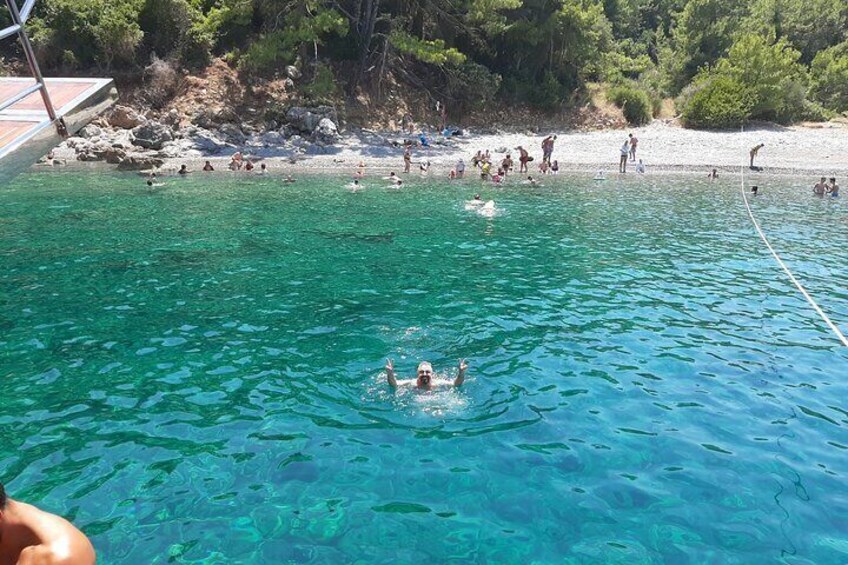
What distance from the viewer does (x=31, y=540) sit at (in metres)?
3.99

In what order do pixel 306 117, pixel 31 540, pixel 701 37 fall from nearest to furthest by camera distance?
pixel 31 540
pixel 306 117
pixel 701 37

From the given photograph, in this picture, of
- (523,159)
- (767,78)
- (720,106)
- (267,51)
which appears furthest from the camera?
(767,78)

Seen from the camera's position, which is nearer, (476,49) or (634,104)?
(634,104)

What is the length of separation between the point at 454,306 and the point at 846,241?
605 inches

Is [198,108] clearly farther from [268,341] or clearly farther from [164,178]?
[268,341]

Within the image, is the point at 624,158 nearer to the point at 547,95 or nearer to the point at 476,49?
the point at 547,95

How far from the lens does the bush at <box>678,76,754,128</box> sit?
44.8 meters

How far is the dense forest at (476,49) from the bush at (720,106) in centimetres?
9

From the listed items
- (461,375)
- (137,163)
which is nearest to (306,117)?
(137,163)

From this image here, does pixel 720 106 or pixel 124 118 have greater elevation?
pixel 124 118

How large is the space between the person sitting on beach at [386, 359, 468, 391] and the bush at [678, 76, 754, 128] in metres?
42.6

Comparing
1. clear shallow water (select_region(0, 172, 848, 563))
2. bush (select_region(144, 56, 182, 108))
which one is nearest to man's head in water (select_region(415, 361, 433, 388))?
clear shallow water (select_region(0, 172, 848, 563))

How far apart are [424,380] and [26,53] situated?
659 centimetres

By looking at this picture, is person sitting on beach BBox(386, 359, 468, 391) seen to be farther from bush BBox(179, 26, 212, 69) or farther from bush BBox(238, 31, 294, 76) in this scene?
bush BBox(179, 26, 212, 69)
